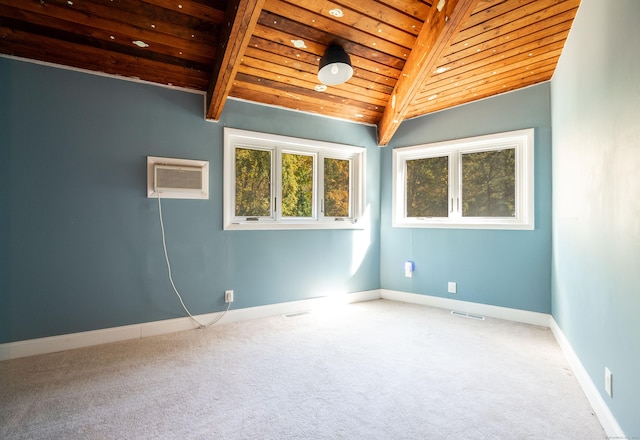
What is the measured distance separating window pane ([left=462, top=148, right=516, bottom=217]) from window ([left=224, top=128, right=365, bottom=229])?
1.30 metres

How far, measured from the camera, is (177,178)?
311 centimetres

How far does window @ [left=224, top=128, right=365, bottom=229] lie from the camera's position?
11.7ft

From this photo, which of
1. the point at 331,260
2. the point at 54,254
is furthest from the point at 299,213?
the point at 54,254

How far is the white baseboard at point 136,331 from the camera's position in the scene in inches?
101

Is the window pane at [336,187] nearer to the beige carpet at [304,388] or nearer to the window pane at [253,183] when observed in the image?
the window pane at [253,183]

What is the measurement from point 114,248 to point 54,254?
416mm

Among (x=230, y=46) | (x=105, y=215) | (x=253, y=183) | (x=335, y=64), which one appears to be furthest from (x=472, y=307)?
(x=105, y=215)

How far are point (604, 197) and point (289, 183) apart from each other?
9.47ft

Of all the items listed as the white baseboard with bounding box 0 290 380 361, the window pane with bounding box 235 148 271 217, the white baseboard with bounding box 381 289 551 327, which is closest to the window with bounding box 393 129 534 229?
the white baseboard with bounding box 381 289 551 327

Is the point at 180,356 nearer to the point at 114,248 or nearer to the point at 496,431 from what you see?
the point at 114,248

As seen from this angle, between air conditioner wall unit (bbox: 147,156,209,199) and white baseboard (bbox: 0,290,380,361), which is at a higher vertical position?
air conditioner wall unit (bbox: 147,156,209,199)

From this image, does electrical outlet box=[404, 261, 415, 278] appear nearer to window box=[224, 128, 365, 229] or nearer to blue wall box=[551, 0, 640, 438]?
window box=[224, 128, 365, 229]

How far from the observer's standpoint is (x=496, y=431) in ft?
5.46

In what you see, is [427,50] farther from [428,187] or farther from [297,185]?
[297,185]
